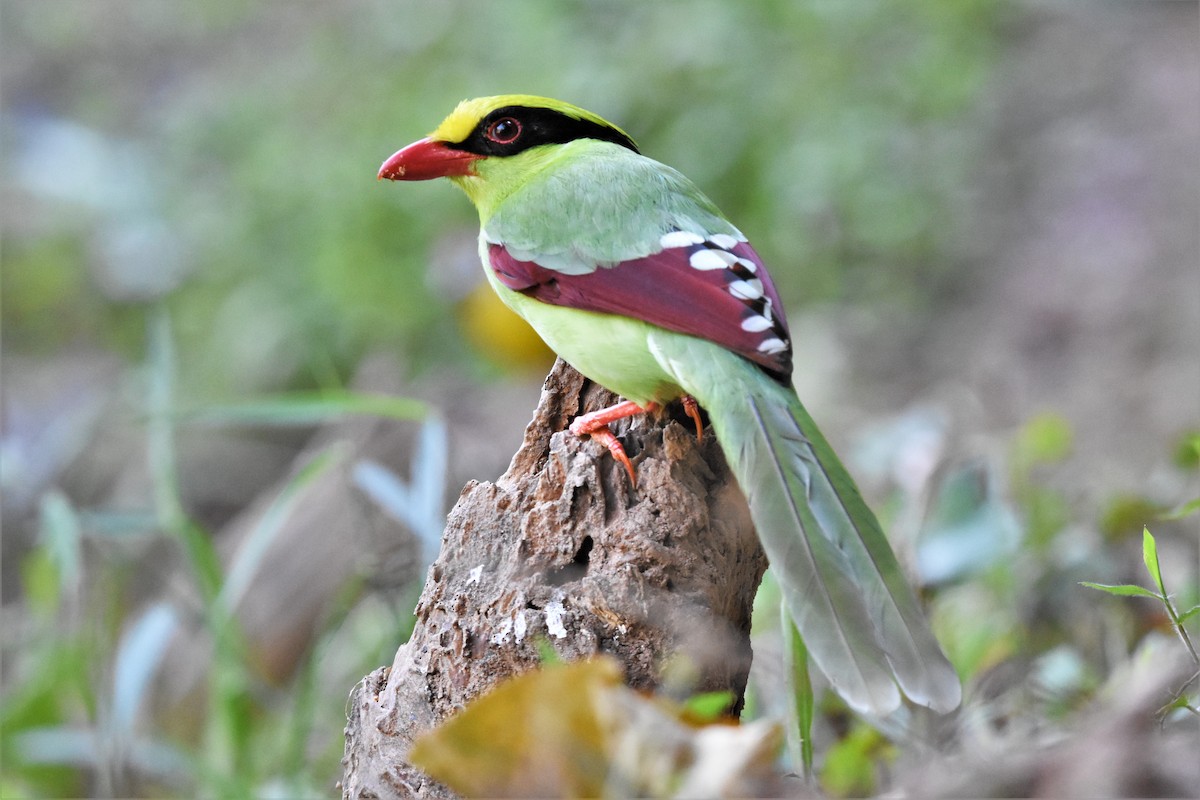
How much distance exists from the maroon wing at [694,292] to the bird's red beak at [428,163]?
47 cm

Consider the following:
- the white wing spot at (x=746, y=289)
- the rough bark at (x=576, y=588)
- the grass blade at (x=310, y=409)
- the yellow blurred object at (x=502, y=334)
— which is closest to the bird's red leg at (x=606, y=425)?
the rough bark at (x=576, y=588)

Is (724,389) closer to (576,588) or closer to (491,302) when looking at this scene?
(576,588)

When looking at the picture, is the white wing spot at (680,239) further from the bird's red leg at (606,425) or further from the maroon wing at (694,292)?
the bird's red leg at (606,425)

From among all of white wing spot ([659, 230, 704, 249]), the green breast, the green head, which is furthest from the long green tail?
the green head

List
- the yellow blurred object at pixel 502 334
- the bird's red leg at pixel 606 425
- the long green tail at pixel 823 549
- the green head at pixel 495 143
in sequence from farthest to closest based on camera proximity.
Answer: the yellow blurred object at pixel 502 334
the green head at pixel 495 143
the bird's red leg at pixel 606 425
the long green tail at pixel 823 549

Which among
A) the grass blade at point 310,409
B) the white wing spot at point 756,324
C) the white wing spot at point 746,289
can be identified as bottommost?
the white wing spot at point 756,324

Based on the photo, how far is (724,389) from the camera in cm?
200

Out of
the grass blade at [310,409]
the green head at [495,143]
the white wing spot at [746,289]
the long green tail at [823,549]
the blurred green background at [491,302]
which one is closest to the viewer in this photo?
the long green tail at [823,549]

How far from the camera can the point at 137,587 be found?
17.1ft

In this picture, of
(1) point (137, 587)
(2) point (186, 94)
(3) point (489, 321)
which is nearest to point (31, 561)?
(1) point (137, 587)

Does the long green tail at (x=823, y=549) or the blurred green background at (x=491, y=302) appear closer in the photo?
the long green tail at (x=823, y=549)

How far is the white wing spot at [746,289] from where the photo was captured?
2135 millimetres

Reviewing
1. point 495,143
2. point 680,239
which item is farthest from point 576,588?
point 495,143

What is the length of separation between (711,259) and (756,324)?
0.71 ft
